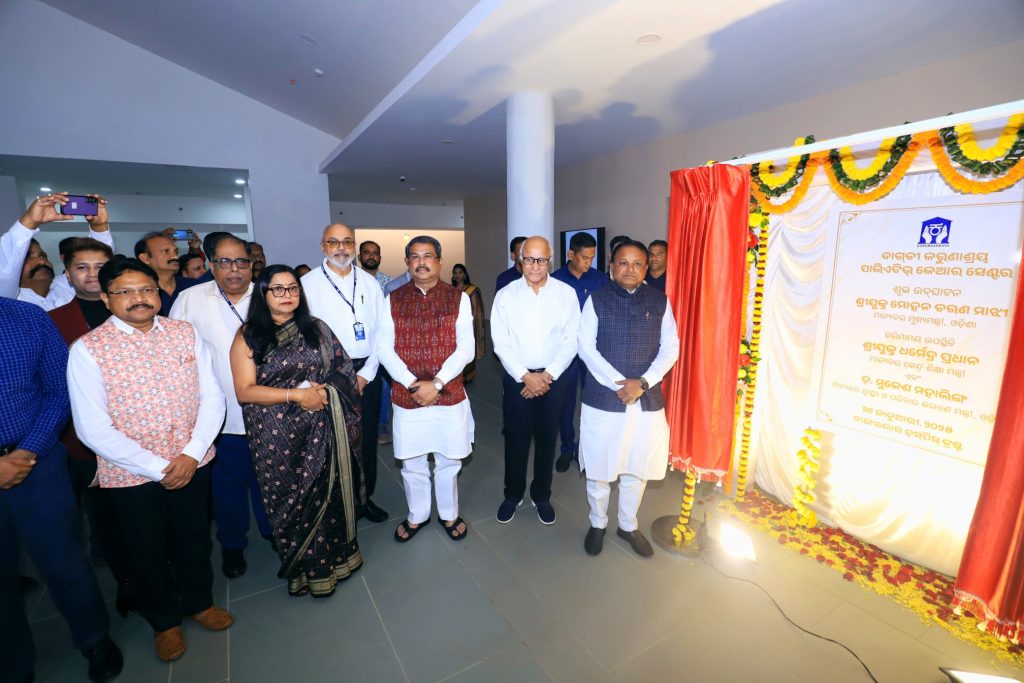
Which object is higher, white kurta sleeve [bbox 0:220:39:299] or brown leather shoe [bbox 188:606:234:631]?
white kurta sleeve [bbox 0:220:39:299]

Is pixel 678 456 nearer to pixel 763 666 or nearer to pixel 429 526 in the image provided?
pixel 763 666

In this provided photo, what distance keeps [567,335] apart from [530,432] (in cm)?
65

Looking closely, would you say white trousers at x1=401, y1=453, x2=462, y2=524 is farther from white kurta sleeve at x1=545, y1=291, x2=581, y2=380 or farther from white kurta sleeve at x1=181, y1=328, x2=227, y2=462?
white kurta sleeve at x1=181, y1=328, x2=227, y2=462

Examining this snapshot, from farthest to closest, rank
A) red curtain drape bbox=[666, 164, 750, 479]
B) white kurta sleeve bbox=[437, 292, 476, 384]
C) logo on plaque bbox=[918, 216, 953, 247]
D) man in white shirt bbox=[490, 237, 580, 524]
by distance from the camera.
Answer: man in white shirt bbox=[490, 237, 580, 524]
white kurta sleeve bbox=[437, 292, 476, 384]
red curtain drape bbox=[666, 164, 750, 479]
logo on plaque bbox=[918, 216, 953, 247]

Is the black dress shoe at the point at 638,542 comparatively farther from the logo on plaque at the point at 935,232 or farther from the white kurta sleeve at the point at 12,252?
the white kurta sleeve at the point at 12,252

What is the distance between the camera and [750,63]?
343 centimetres

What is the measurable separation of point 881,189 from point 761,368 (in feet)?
3.95

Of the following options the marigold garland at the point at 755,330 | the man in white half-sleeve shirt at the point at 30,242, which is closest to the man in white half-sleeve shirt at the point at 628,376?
the marigold garland at the point at 755,330

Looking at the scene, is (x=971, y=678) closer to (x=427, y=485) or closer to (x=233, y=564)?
(x=427, y=485)

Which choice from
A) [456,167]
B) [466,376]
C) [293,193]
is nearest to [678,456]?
[466,376]

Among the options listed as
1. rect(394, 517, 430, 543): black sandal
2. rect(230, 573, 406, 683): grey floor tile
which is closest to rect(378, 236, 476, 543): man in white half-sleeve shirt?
rect(394, 517, 430, 543): black sandal

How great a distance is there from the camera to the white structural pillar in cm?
407

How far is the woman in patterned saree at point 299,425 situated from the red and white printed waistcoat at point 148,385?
19 centimetres

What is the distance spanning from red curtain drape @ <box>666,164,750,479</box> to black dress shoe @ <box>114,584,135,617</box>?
2.77 m
